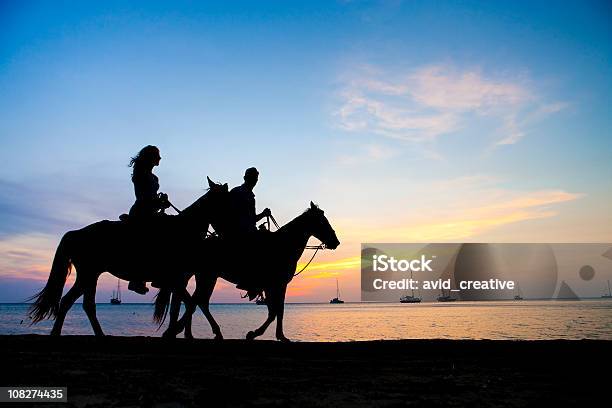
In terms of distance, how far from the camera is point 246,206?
1137cm

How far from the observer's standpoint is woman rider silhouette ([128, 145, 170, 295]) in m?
9.78

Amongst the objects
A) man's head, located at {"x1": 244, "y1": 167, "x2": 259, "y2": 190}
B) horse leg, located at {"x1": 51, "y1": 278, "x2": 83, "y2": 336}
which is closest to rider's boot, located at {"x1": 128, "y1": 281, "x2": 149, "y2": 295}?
horse leg, located at {"x1": 51, "y1": 278, "x2": 83, "y2": 336}

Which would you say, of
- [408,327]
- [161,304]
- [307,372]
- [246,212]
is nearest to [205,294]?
[161,304]

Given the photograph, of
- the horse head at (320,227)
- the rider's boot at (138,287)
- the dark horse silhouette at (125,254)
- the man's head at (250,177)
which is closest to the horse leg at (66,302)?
the dark horse silhouette at (125,254)

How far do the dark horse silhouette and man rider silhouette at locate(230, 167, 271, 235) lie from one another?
1075 mm

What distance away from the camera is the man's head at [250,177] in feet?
38.5

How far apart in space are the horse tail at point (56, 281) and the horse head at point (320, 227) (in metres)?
5.63

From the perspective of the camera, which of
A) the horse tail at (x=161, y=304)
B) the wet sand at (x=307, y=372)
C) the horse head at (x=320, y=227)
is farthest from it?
the horse head at (x=320, y=227)

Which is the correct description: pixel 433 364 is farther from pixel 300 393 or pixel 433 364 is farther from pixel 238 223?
pixel 238 223

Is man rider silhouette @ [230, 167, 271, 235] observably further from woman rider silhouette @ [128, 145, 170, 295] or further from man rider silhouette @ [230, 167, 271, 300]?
woman rider silhouette @ [128, 145, 170, 295]

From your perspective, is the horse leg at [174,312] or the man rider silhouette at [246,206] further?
the man rider silhouette at [246,206]

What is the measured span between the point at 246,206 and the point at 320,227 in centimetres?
215

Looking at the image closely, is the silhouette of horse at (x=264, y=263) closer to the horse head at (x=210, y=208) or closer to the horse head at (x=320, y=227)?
the horse head at (x=320, y=227)

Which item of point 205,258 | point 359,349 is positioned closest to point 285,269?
point 205,258
